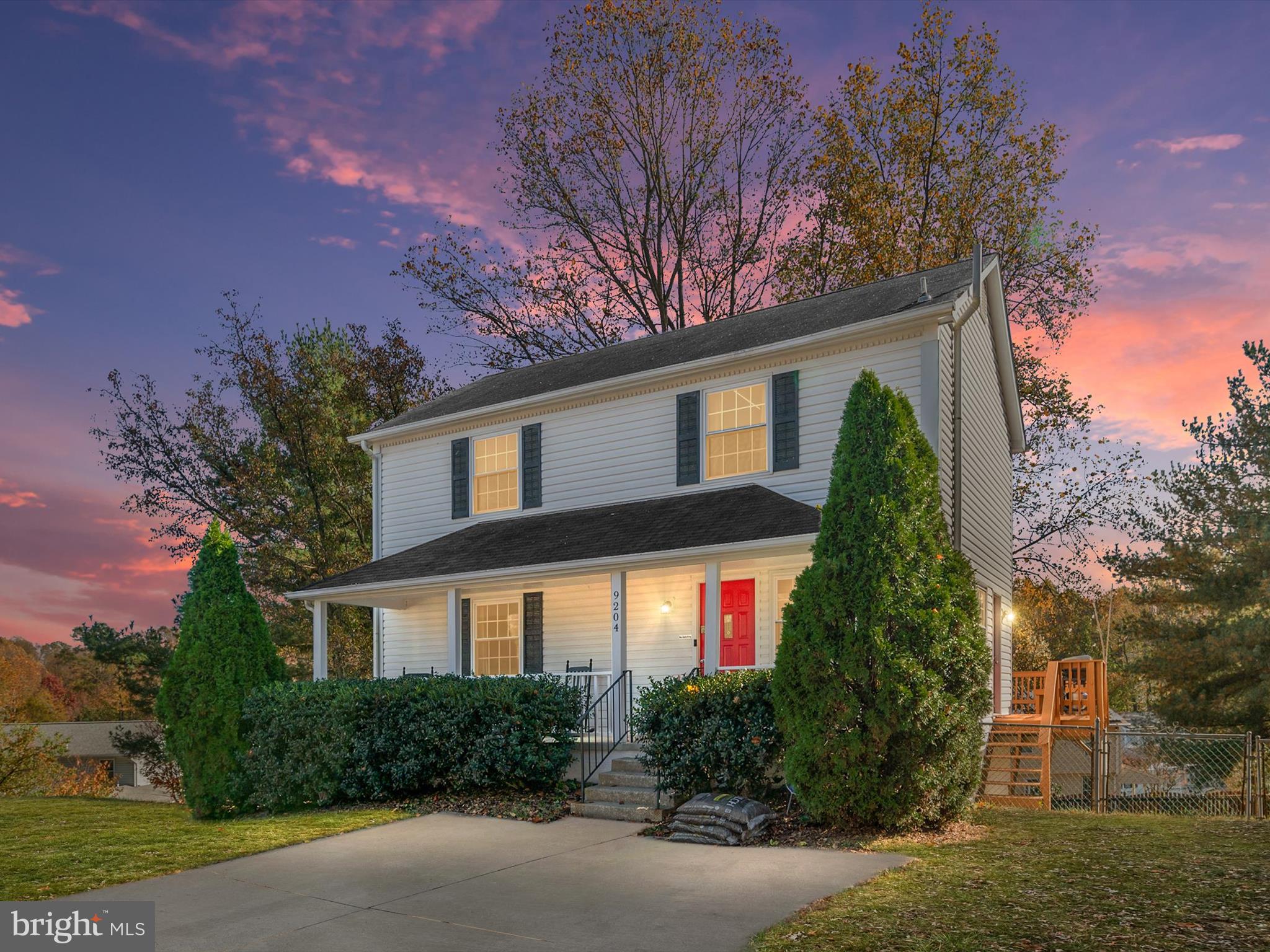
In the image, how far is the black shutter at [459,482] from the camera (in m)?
18.0

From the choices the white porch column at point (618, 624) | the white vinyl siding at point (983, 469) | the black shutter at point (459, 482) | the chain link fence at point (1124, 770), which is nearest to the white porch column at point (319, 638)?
the black shutter at point (459, 482)

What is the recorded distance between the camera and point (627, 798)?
417 inches

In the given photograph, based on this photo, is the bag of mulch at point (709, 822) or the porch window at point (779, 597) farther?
the porch window at point (779, 597)

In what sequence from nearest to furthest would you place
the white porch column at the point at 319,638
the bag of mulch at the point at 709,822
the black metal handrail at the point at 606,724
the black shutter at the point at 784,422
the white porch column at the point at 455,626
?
the bag of mulch at the point at 709,822, the black metal handrail at the point at 606,724, the black shutter at the point at 784,422, the white porch column at the point at 455,626, the white porch column at the point at 319,638

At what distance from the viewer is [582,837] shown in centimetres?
930

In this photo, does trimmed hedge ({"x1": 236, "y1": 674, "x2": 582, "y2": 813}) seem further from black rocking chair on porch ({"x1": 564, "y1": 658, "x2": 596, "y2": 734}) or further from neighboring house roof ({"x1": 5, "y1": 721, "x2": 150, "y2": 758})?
neighboring house roof ({"x1": 5, "y1": 721, "x2": 150, "y2": 758})

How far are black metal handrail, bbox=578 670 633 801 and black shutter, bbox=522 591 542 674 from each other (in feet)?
7.73

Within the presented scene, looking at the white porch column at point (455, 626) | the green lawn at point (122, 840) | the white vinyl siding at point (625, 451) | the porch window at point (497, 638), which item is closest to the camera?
the green lawn at point (122, 840)

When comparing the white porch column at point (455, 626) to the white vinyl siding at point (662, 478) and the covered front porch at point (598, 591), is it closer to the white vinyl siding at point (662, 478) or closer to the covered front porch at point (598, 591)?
the covered front porch at point (598, 591)

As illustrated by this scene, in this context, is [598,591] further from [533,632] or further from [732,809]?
[732,809]

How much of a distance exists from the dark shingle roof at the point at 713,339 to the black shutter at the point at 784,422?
0.64 meters

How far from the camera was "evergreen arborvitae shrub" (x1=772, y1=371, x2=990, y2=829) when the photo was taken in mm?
8727

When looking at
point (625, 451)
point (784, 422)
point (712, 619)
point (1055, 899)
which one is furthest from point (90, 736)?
point (1055, 899)

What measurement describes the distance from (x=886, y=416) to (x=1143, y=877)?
4451mm
